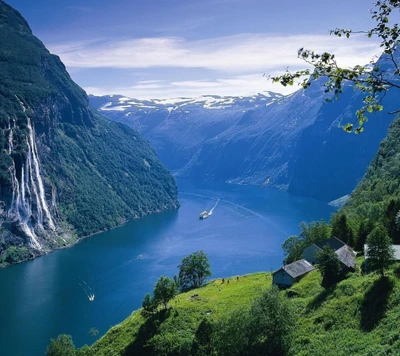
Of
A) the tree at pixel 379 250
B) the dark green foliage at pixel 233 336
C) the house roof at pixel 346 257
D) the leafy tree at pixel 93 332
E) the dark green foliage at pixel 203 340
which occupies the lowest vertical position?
the leafy tree at pixel 93 332

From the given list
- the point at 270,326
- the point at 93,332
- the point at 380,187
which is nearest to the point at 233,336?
the point at 270,326

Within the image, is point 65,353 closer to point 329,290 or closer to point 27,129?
point 329,290

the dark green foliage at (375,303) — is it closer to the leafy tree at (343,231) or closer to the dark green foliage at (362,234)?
the dark green foliage at (362,234)

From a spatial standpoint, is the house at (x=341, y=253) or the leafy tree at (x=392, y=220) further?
the leafy tree at (x=392, y=220)

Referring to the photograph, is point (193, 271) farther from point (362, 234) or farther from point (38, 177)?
point (38, 177)

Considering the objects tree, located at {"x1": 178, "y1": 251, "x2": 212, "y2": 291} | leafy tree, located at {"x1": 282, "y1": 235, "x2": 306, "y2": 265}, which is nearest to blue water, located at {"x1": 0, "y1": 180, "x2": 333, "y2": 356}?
tree, located at {"x1": 178, "y1": 251, "x2": 212, "y2": 291}

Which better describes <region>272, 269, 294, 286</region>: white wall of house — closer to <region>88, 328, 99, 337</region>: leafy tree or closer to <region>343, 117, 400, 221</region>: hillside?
<region>343, 117, 400, 221</region>: hillside

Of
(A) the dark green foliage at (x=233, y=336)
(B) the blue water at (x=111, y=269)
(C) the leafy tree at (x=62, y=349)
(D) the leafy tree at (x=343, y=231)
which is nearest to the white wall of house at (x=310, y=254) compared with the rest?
(D) the leafy tree at (x=343, y=231)

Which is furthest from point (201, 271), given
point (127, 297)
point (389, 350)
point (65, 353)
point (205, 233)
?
point (205, 233)
